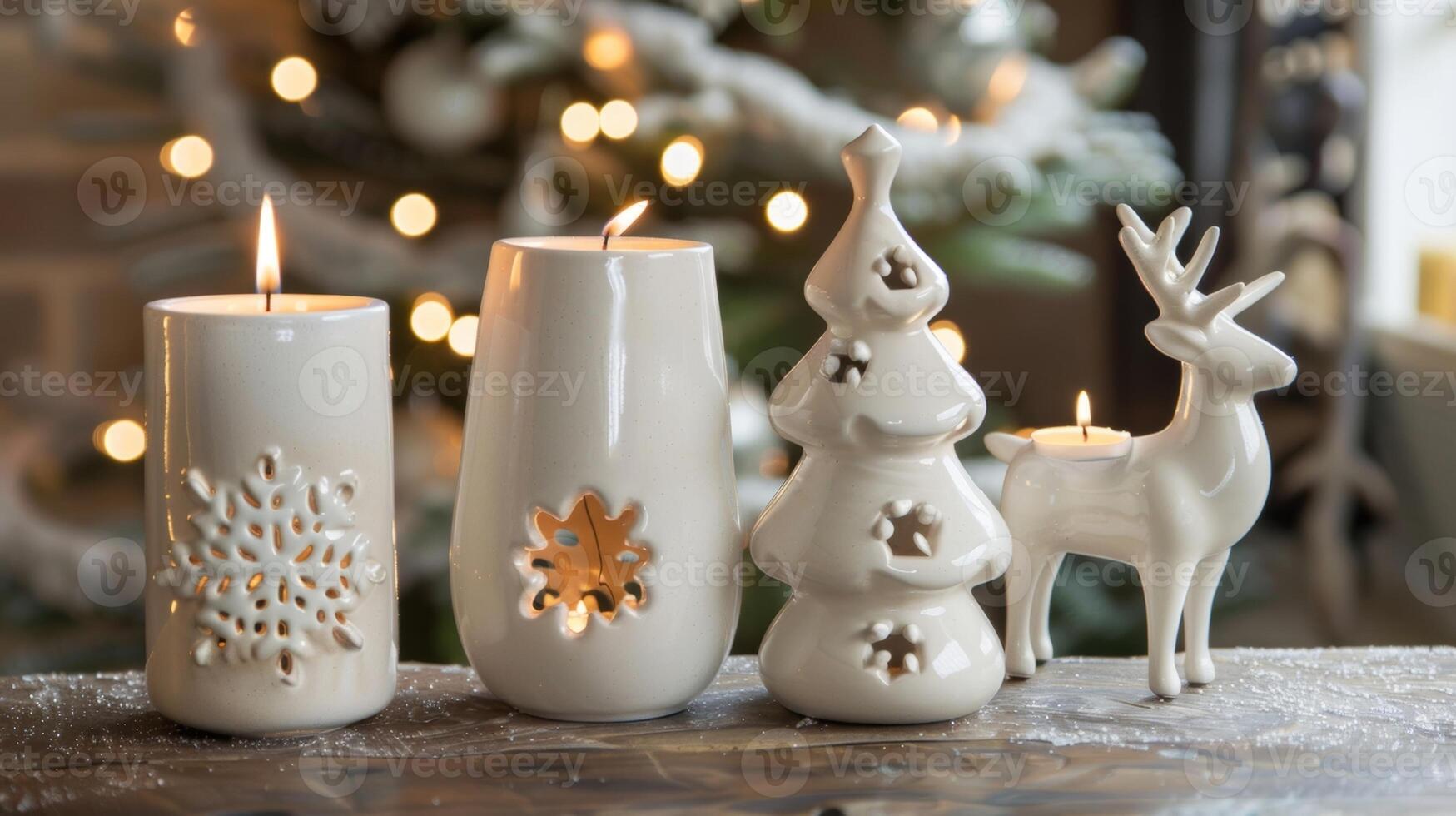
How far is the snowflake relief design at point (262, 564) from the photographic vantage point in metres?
0.72

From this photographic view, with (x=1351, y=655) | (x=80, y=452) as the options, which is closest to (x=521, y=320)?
(x=1351, y=655)

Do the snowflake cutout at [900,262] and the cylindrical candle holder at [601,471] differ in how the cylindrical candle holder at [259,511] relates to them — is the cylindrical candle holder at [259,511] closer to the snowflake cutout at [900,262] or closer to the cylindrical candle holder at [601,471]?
the cylindrical candle holder at [601,471]

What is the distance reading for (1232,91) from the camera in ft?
8.21

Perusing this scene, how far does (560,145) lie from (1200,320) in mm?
1044

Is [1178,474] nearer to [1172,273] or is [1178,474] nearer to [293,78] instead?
[1172,273]

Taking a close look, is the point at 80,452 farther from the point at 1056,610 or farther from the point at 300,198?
the point at 1056,610

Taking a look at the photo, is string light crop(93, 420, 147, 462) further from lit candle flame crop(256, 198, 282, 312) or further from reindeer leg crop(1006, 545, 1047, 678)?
reindeer leg crop(1006, 545, 1047, 678)

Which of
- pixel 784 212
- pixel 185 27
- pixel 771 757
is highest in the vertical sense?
pixel 185 27

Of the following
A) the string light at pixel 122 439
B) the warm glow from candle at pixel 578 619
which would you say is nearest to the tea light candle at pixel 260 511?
the warm glow from candle at pixel 578 619

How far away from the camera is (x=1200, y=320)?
2.53ft

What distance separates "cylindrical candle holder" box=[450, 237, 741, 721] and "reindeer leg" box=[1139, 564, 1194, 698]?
246 millimetres

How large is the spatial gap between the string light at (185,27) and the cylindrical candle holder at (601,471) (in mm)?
1151

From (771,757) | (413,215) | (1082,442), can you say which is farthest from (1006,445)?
(413,215)

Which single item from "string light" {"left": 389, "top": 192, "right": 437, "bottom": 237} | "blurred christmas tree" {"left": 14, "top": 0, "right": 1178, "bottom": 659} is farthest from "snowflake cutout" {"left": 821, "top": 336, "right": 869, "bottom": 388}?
"string light" {"left": 389, "top": 192, "right": 437, "bottom": 237}
